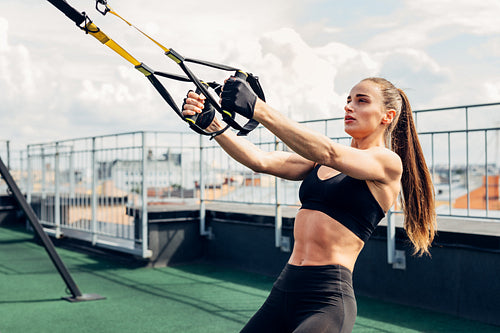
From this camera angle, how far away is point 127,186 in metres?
8.05

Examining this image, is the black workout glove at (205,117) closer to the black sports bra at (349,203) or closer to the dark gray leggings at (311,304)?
the black sports bra at (349,203)

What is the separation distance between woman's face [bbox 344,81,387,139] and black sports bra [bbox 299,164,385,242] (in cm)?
22

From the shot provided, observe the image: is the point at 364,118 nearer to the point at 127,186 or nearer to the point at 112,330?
the point at 112,330

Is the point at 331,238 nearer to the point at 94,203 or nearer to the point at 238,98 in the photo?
the point at 238,98

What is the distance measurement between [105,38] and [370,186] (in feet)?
3.71

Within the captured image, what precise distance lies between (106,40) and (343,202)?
1.07 metres

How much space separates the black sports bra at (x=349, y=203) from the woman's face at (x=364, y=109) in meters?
0.22

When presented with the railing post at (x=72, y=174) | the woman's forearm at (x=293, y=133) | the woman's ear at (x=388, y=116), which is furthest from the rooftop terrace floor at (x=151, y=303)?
the woman's forearm at (x=293, y=133)

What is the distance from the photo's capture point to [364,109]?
6.93ft

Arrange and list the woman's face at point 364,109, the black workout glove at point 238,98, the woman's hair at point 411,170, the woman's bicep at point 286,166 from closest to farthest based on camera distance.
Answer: the black workout glove at point 238,98, the woman's face at point 364,109, the woman's hair at point 411,170, the woman's bicep at point 286,166

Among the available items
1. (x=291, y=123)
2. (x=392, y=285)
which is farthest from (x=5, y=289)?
(x=291, y=123)

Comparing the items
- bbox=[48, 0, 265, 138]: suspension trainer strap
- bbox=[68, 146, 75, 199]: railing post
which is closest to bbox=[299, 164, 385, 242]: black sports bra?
bbox=[48, 0, 265, 138]: suspension trainer strap

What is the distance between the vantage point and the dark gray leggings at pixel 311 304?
6.42 ft

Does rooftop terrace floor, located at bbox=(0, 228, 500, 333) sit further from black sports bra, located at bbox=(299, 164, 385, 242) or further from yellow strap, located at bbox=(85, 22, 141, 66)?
yellow strap, located at bbox=(85, 22, 141, 66)
